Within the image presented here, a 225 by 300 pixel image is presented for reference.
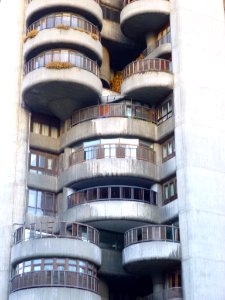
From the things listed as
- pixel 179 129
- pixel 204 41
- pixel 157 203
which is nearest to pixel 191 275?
pixel 157 203

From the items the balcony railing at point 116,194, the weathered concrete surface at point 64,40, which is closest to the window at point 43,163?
the balcony railing at point 116,194

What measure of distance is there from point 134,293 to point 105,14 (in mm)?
25381

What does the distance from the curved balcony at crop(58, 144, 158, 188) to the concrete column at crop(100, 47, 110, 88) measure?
860cm

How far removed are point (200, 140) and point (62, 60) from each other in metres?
13.2

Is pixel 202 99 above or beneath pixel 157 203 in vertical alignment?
above

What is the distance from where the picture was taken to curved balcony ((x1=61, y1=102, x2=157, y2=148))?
55.8 meters

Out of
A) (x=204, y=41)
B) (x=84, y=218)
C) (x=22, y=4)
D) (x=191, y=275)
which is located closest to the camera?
(x=191, y=275)

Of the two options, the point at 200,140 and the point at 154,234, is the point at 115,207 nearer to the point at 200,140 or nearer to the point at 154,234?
the point at 154,234

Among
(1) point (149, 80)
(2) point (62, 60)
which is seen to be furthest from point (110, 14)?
(1) point (149, 80)

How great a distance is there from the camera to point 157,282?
52469 millimetres

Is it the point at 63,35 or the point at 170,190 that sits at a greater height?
the point at 63,35

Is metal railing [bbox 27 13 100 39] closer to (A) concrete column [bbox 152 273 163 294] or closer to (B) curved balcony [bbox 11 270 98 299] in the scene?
(B) curved balcony [bbox 11 270 98 299]

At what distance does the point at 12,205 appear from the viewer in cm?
5431

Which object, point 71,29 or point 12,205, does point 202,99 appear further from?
point 12,205
